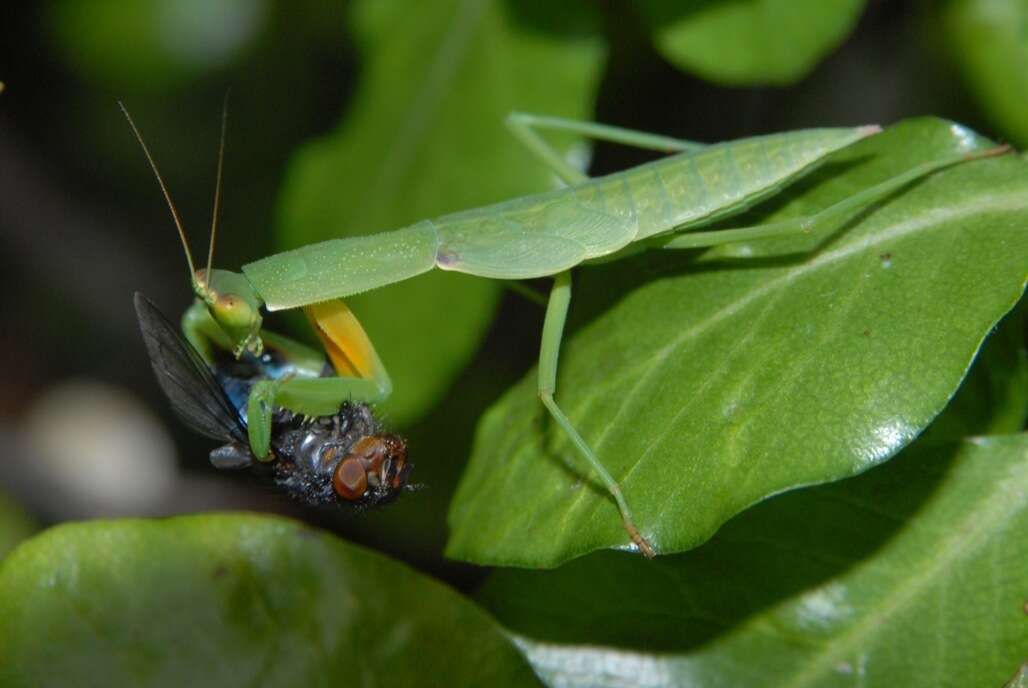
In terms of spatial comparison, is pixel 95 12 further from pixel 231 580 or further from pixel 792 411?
pixel 792 411

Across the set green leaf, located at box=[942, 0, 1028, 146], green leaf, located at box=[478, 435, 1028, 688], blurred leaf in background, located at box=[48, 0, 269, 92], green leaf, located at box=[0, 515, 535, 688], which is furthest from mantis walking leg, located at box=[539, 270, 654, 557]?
blurred leaf in background, located at box=[48, 0, 269, 92]

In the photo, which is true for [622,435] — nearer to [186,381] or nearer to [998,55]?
[186,381]

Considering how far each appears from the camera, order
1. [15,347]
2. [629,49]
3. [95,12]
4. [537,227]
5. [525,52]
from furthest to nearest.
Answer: [15,347] < [95,12] < [629,49] < [525,52] < [537,227]

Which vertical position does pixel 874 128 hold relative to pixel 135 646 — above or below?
above

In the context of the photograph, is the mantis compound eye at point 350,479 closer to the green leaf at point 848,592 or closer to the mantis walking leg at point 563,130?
the green leaf at point 848,592

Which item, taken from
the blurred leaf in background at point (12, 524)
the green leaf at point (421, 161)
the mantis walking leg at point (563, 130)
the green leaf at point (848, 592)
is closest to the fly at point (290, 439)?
the green leaf at point (848, 592)

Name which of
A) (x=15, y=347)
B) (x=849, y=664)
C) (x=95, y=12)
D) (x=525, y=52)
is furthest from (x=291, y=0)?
(x=849, y=664)
